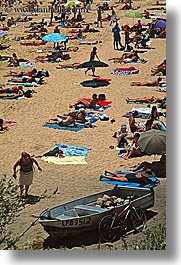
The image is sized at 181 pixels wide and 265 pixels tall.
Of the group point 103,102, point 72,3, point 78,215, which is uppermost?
point 72,3

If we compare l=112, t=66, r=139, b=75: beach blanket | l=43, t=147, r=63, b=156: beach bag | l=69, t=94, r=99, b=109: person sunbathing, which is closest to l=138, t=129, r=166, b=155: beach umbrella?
l=43, t=147, r=63, b=156: beach bag

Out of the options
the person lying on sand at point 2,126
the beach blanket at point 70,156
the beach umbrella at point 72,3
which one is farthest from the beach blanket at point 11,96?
the beach umbrella at point 72,3

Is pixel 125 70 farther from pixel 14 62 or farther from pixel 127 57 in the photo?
pixel 14 62

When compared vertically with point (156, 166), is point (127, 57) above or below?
above

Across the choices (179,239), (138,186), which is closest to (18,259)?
(179,239)

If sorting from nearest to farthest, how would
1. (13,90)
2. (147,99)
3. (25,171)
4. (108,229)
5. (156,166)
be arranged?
(108,229), (25,171), (156,166), (147,99), (13,90)

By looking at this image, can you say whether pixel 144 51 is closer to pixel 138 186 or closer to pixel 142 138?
pixel 142 138

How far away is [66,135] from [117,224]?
3.98 metres

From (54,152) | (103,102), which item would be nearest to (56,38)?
(103,102)

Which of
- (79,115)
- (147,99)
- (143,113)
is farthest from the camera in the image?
(147,99)

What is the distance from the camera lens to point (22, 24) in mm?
22016

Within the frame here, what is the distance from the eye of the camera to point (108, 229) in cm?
755

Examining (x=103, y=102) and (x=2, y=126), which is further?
(x=103, y=102)

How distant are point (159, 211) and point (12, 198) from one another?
5.92 feet
